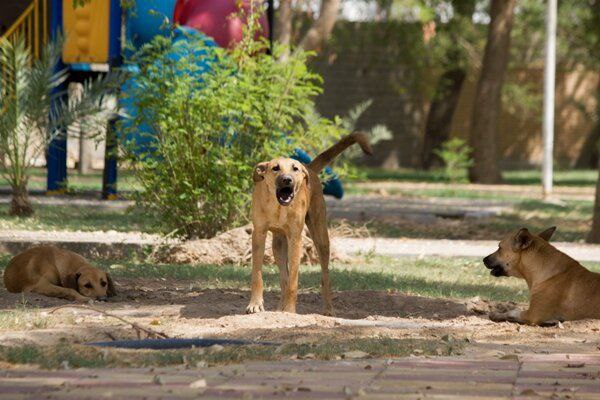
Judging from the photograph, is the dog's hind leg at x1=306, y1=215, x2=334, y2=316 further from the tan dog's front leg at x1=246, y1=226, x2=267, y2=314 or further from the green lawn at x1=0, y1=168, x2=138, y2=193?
the green lawn at x1=0, y1=168, x2=138, y2=193

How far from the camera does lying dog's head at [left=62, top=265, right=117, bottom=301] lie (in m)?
9.06

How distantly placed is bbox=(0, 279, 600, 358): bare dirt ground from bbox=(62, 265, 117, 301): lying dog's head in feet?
0.35

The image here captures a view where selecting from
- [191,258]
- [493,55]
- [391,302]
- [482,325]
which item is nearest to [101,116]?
[191,258]

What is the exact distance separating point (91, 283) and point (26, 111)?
694cm

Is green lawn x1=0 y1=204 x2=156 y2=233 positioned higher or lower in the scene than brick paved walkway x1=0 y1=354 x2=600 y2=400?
lower

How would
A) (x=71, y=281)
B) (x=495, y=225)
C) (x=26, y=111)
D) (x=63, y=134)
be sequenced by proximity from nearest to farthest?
(x=71, y=281)
(x=26, y=111)
(x=63, y=134)
(x=495, y=225)

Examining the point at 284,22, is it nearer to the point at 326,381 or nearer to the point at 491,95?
the point at 491,95

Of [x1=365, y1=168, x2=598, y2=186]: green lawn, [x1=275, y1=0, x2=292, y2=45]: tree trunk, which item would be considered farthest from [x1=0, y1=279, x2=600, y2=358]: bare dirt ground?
[x1=365, y1=168, x2=598, y2=186]: green lawn

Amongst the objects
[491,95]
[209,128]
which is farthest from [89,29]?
[491,95]

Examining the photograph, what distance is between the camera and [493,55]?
92.5 ft

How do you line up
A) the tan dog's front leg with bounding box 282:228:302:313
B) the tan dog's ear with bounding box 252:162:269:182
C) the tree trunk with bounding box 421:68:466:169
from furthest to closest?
1. the tree trunk with bounding box 421:68:466:169
2. the tan dog's front leg with bounding box 282:228:302:313
3. the tan dog's ear with bounding box 252:162:269:182

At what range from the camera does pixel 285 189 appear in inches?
307

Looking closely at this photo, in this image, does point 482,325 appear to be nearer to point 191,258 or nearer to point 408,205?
point 191,258

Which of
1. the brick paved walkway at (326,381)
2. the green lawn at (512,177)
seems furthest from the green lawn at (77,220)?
the green lawn at (512,177)
